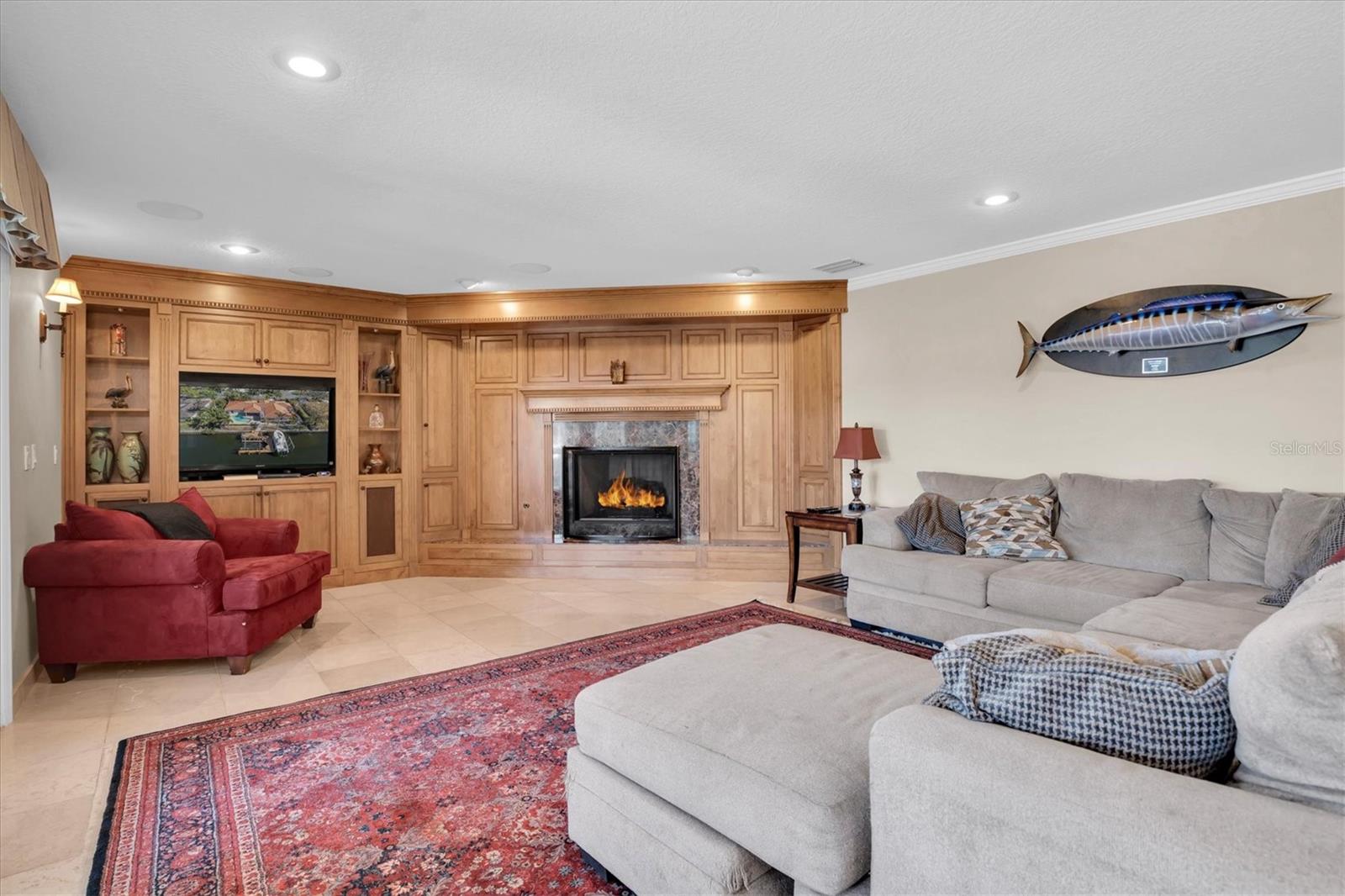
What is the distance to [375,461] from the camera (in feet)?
19.4

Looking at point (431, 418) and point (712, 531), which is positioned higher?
point (431, 418)

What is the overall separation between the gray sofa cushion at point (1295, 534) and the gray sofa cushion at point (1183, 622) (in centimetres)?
37

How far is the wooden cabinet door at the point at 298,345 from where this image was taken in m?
5.31

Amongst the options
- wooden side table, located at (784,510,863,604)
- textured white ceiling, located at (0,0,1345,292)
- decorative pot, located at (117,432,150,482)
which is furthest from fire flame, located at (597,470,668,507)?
decorative pot, located at (117,432,150,482)

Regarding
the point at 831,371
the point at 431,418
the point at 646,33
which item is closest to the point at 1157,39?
the point at 646,33

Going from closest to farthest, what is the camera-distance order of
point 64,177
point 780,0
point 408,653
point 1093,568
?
point 780,0
point 64,177
point 1093,568
point 408,653

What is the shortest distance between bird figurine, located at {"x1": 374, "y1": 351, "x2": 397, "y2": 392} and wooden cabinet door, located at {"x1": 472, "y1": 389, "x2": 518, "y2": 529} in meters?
0.72

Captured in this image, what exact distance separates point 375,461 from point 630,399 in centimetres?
224

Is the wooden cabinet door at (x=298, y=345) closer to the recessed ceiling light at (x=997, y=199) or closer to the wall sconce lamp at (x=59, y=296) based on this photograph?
the wall sconce lamp at (x=59, y=296)

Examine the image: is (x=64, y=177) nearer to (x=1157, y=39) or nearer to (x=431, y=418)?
(x=431, y=418)

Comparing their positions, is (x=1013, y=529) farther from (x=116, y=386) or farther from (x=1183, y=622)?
(x=116, y=386)

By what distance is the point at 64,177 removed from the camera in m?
3.11

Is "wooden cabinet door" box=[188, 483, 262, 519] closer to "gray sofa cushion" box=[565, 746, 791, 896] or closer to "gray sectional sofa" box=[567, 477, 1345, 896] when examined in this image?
"gray sofa cushion" box=[565, 746, 791, 896]

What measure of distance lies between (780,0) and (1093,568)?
302cm
